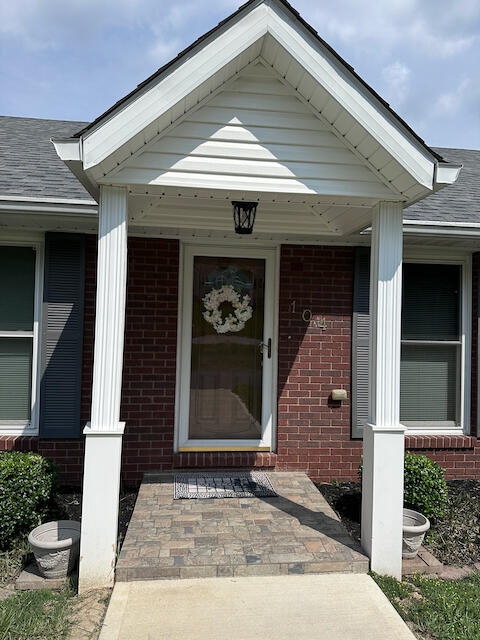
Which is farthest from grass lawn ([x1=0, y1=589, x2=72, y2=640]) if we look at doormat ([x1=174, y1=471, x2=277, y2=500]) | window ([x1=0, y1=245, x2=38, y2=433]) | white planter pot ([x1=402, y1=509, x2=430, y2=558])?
white planter pot ([x1=402, y1=509, x2=430, y2=558])

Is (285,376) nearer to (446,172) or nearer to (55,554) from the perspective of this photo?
(446,172)

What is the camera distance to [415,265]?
569 cm

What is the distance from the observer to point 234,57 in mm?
3273

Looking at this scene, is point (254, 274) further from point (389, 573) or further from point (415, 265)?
point (389, 573)

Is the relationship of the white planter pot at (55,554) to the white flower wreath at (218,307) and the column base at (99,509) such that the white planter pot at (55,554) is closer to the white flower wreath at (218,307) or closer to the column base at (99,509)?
the column base at (99,509)

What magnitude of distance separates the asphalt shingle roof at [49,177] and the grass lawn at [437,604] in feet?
11.4

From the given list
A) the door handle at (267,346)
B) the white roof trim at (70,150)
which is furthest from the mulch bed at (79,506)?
the white roof trim at (70,150)

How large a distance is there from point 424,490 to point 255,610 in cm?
209

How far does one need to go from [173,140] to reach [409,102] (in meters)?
48.4

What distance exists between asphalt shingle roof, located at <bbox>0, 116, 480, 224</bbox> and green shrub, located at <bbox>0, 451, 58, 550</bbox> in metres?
2.47

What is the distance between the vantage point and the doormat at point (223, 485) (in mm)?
4568

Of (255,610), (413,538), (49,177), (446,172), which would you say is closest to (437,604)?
(413,538)

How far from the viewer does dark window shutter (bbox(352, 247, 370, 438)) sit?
5398 millimetres

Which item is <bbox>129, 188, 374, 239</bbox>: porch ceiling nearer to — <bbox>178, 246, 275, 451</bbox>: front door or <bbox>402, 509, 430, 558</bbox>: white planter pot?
<bbox>178, 246, 275, 451</bbox>: front door
